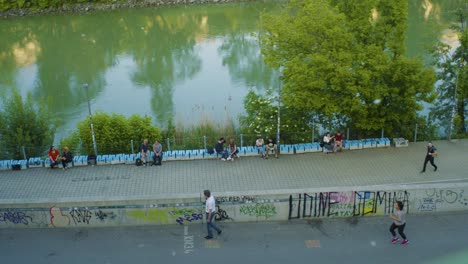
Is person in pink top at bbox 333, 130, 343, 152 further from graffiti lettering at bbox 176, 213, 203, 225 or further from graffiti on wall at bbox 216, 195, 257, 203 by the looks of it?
graffiti lettering at bbox 176, 213, 203, 225

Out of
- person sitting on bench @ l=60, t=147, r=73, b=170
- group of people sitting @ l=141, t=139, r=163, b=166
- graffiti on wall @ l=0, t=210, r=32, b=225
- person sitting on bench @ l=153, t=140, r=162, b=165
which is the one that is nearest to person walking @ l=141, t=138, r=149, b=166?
group of people sitting @ l=141, t=139, r=163, b=166

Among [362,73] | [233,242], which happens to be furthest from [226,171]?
[362,73]

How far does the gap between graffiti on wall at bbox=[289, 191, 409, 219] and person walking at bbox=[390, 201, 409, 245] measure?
3.98 feet

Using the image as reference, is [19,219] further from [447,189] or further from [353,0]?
[353,0]

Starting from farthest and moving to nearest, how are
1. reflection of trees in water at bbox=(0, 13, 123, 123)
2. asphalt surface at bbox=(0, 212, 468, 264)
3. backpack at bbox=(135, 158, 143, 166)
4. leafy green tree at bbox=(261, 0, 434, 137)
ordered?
reflection of trees in water at bbox=(0, 13, 123, 123) → leafy green tree at bbox=(261, 0, 434, 137) → backpack at bbox=(135, 158, 143, 166) → asphalt surface at bbox=(0, 212, 468, 264)

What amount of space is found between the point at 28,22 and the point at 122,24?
37.9 feet

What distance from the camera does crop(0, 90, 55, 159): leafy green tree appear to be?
786 inches

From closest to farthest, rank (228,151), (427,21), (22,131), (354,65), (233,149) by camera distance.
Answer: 1. (233,149)
2. (228,151)
3. (354,65)
4. (22,131)
5. (427,21)

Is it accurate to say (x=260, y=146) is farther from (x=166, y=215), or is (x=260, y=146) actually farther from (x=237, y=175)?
(x=166, y=215)

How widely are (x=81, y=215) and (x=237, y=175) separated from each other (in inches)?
212

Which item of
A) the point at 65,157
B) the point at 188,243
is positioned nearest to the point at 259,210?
the point at 188,243

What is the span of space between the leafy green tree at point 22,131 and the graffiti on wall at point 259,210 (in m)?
9.42

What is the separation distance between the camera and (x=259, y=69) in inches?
1406

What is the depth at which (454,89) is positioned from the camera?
73.3ft
